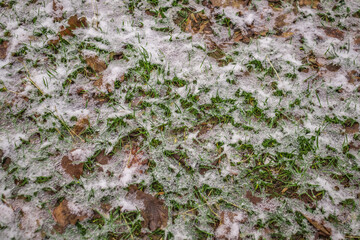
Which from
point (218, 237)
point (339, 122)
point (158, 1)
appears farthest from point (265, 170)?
point (158, 1)

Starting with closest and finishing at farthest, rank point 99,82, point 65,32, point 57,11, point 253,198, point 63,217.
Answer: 1. point 63,217
2. point 253,198
3. point 99,82
4. point 65,32
5. point 57,11

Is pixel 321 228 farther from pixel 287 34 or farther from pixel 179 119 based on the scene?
pixel 287 34

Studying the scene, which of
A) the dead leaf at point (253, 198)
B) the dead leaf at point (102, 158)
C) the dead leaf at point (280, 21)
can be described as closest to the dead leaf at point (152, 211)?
the dead leaf at point (102, 158)

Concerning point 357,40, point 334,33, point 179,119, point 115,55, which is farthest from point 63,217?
point 357,40

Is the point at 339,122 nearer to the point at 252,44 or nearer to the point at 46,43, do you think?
the point at 252,44

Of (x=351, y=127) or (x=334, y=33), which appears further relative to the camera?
(x=334, y=33)

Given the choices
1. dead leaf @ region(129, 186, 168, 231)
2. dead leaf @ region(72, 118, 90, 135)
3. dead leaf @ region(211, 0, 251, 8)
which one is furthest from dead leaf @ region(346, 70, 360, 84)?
dead leaf @ region(72, 118, 90, 135)
